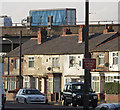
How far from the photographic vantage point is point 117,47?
6431cm

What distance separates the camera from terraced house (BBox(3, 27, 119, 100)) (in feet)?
233

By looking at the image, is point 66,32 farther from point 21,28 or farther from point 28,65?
point 21,28

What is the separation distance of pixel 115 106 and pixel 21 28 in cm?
7426

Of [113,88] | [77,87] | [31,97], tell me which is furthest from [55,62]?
[77,87]

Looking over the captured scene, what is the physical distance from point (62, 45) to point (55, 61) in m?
2.60

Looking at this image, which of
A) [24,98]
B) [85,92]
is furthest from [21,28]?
[85,92]

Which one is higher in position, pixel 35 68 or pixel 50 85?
pixel 35 68

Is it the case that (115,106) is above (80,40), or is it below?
below

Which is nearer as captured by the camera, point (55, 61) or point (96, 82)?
point (96, 82)

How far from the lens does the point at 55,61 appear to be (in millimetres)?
75000

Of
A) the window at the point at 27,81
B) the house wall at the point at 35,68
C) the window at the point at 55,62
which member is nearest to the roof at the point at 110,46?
the window at the point at 55,62

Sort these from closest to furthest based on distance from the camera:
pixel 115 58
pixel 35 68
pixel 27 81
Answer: pixel 115 58, pixel 35 68, pixel 27 81

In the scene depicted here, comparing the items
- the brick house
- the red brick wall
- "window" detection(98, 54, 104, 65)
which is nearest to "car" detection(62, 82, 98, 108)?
the red brick wall

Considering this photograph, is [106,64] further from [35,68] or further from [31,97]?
[31,97]
